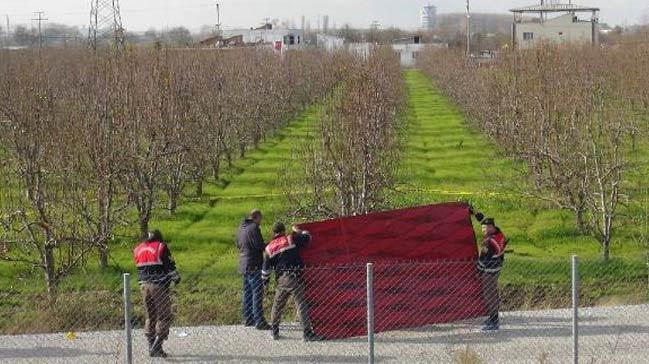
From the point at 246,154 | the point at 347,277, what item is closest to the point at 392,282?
the point at 347,277

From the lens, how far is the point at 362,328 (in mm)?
10812

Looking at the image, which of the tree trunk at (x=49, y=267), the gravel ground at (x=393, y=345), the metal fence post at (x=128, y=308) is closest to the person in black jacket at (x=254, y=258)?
the gravel ground at (x=393, y=345)

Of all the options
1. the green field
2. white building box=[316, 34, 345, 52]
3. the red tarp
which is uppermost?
white building box=[316, 34, 345, 52]

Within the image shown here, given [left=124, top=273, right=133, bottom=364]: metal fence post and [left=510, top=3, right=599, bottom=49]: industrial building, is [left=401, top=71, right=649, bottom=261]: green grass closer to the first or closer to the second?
[left=124, top=273, right=133, bottom=364]: metal fence post

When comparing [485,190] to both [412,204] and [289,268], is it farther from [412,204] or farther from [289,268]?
[289,268]

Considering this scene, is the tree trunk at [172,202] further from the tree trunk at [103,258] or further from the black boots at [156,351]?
the black boots at [156,351]

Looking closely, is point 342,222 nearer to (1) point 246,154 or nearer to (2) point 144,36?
(1) point 246,154

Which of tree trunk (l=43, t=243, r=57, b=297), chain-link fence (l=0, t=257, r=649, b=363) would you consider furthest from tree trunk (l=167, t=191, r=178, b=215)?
chain-link fence (l=0, t=257, r=649, b=363)

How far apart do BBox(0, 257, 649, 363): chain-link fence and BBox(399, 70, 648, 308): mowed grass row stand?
252cm

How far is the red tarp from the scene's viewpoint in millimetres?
10750

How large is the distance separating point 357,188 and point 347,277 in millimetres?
6873

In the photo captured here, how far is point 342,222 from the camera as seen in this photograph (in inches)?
432

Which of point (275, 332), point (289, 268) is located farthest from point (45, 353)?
point (289, 268)

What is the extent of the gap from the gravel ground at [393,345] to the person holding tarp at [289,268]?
289 millimetres
